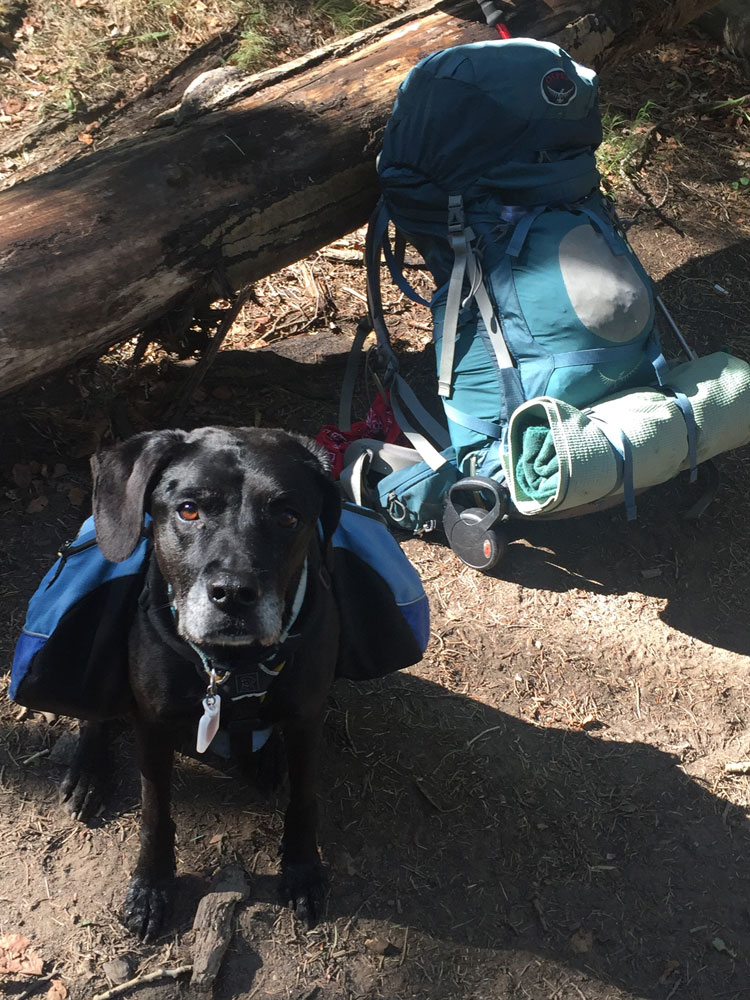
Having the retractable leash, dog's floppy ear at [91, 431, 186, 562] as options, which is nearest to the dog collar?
dog's floppy ear at [91, 431, 186, 562]

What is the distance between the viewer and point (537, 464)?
3.69 meters

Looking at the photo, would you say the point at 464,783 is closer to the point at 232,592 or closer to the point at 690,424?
the point at 232,592

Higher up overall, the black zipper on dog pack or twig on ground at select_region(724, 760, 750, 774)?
the black zipper on dog pack

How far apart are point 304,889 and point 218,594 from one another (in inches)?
44.5

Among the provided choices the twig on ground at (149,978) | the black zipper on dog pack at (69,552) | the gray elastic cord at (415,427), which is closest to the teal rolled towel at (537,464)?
the gray elastic cord at (415,427)

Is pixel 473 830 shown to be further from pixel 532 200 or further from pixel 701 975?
pixel 532 200

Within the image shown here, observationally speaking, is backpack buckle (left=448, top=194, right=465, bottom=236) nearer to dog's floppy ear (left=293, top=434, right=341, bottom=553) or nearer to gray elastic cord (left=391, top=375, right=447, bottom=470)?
gray elastic cord (left=391, top=375, right=447, bottom=470)

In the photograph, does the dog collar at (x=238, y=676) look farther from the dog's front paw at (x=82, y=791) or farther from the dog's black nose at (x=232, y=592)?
the dog's front paw at (x=82, y=791)

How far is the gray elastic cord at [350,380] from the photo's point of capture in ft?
14.9

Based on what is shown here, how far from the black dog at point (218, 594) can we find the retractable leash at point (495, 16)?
290cm

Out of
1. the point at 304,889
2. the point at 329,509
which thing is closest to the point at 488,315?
the point at 329,509

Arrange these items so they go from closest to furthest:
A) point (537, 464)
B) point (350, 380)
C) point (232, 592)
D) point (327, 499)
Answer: point (232, 592), point (327, 499), point (537, 464), point (350, 380)

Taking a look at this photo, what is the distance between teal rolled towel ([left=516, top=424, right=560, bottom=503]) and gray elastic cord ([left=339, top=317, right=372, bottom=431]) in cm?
109

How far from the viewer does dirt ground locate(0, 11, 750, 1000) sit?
109 inches
